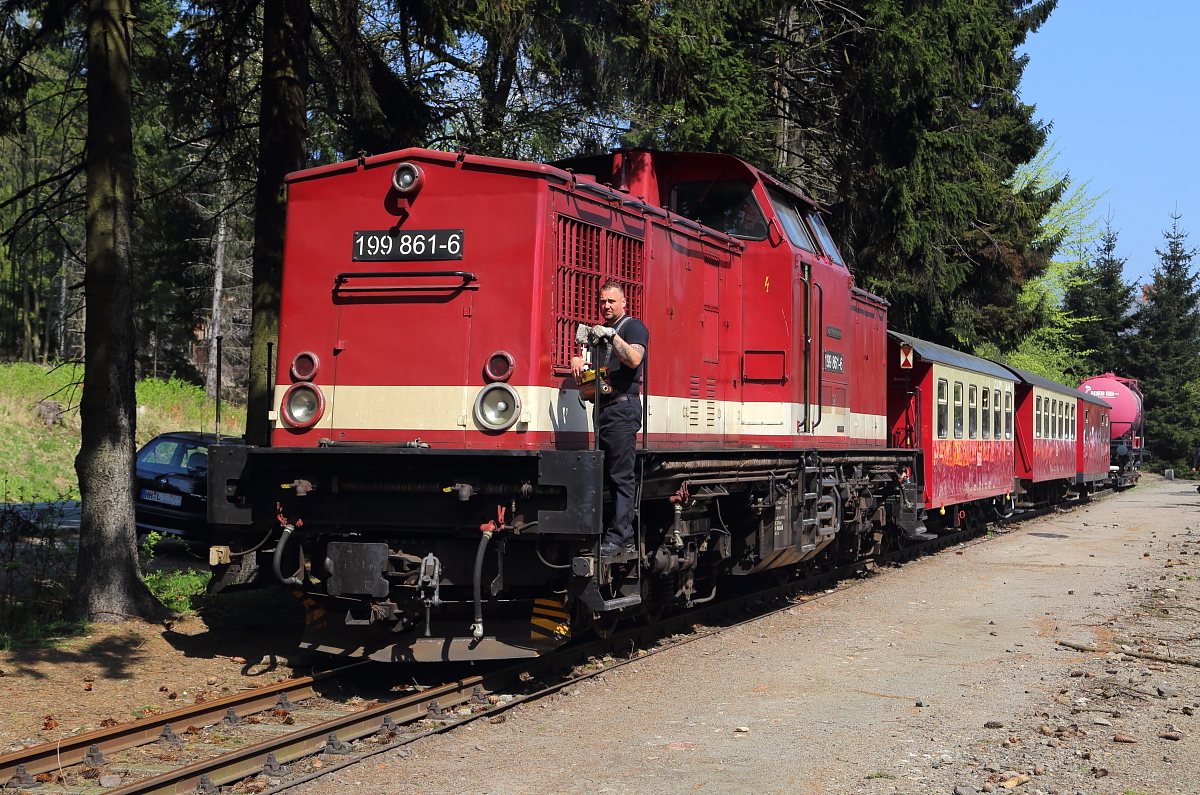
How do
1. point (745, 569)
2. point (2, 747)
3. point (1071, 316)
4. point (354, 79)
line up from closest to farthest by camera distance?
point (2, 747) → point (745, 569) → point (354, 79) → point (1071, 316)

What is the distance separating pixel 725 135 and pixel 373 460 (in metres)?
9.20

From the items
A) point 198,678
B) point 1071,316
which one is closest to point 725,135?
point 198,678

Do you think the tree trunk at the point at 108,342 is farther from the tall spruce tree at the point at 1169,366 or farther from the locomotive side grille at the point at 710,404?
the tall spruce tree at the point at 1169,366

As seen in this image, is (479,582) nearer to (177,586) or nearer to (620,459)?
(620,459)

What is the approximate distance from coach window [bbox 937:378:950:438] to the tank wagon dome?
24062 mm

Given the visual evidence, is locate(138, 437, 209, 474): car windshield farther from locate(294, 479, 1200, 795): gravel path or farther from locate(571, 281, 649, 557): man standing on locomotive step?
locate(571, 281, 649, 557): man standing on locomotive step

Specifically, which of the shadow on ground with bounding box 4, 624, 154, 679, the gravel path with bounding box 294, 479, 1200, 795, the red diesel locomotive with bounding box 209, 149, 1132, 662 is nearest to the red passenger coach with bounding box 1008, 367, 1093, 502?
the gravel path with bounding box 294, 479, 1200, 795

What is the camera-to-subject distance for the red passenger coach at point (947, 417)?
15906mm

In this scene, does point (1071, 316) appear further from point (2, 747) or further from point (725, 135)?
point (2, 747)

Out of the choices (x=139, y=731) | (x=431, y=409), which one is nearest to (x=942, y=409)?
(x=431, y=409)

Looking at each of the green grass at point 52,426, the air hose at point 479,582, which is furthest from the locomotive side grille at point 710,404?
the green grass at point 52,426

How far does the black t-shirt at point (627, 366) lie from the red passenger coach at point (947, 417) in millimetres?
9112

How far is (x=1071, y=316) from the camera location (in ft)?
182

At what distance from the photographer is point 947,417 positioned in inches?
662
